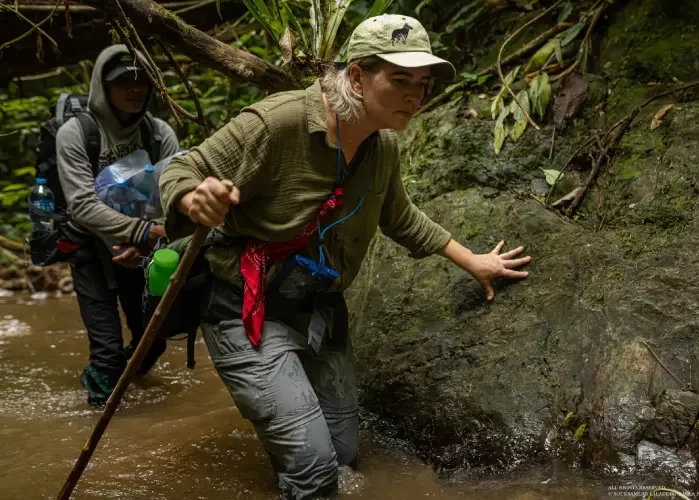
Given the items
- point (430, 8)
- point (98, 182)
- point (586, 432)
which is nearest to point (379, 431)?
point (586, 432)

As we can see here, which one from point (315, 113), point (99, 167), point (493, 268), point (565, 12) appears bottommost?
point (493, 268)

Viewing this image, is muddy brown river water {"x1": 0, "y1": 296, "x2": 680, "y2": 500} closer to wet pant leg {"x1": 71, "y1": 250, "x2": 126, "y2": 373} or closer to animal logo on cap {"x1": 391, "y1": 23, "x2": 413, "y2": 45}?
wet pant leg {"x1": 71, "y1": 250, "x2": 126, "y2": 373}

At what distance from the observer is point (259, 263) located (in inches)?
118

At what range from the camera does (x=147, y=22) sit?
384cm

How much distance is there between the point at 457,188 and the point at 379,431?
5.48ft

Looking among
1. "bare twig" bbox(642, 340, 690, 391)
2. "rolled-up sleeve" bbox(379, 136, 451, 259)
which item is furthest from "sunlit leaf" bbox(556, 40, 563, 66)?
"bare twig" bbox(642, 340, 690, 391)

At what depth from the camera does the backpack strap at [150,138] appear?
Answer: 15.3 feet

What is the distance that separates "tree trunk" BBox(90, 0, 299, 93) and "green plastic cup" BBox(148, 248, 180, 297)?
144 cm

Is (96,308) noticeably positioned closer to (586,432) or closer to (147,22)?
(147,22)

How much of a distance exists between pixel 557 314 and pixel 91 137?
9.75 feet

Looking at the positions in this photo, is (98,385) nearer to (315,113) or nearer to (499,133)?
(315,113)

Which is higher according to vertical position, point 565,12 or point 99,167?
point 565,12

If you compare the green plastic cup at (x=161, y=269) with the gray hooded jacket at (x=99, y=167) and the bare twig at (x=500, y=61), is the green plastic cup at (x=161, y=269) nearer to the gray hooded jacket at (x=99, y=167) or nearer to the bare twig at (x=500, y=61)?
the gray hooded jacket at (x=99, y=167)

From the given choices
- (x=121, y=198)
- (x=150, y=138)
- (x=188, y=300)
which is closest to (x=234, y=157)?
(x=188, y=300)
